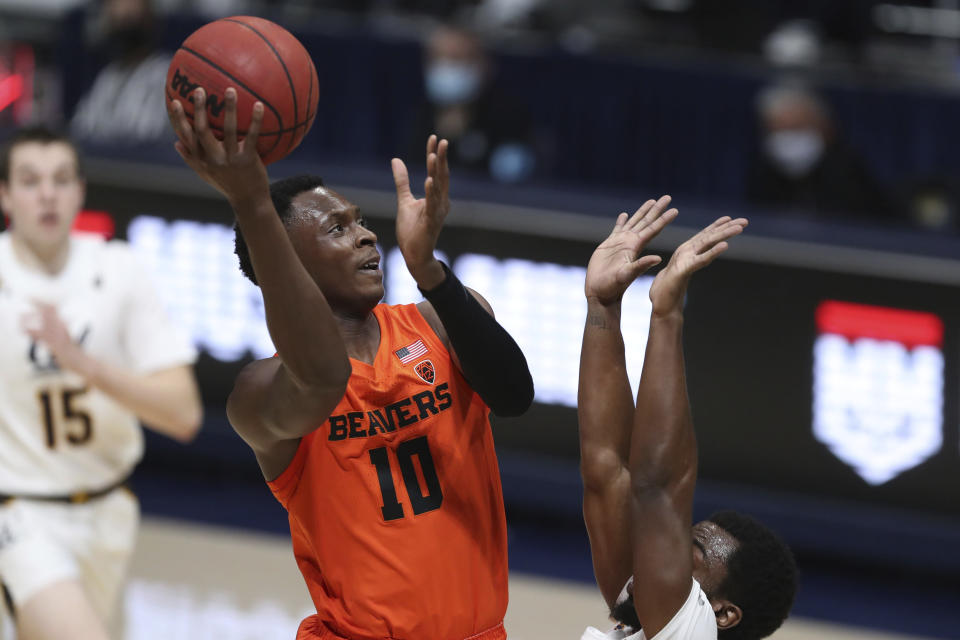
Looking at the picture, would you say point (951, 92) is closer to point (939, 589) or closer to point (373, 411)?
point (939, 589)

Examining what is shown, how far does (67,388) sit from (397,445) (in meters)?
2.30

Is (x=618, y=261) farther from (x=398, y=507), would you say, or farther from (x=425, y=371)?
(x=398, y=507)

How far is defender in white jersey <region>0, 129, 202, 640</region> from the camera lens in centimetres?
494

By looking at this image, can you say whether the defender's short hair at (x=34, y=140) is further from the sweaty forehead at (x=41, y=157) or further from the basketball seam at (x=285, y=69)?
the basketball seam at (x=285, y=69)

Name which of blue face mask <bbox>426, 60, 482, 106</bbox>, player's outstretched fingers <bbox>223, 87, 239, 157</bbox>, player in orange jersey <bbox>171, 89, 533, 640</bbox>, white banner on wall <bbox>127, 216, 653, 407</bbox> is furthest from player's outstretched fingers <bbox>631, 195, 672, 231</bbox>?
blue face mask <bbox>426, 60, 482, 106</bbox>

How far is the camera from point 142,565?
6977mm

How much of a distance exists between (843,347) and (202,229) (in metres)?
3.41

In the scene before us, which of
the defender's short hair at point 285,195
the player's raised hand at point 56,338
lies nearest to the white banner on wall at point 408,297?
the player's raised hand at point 56,338

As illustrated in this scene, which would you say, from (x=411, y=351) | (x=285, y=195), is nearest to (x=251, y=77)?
(x=285, y=195)

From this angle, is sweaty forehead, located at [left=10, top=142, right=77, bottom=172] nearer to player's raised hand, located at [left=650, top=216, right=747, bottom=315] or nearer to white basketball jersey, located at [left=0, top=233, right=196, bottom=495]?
white basketball jersey, located at [left=0, top=233, right=196, bottom=495]

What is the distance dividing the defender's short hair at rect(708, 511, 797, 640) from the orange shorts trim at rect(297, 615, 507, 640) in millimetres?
545

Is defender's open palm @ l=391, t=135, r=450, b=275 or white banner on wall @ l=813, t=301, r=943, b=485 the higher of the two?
defender's open palm @ l=391, t=135, r=450, b=275

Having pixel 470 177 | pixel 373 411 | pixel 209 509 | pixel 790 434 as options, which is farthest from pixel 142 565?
pixel 373 411

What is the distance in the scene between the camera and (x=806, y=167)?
26.8ft
